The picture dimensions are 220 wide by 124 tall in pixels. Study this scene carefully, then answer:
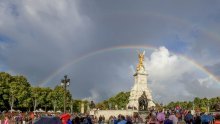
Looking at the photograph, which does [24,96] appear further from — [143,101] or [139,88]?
[143,101]

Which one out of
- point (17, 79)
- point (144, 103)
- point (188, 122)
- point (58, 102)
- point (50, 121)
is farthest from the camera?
point (58, 102)

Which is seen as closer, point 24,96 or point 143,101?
point 143,101

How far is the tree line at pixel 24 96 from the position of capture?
111m

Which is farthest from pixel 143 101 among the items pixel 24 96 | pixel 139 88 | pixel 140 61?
pixel 24 96

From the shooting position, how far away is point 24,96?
116 m

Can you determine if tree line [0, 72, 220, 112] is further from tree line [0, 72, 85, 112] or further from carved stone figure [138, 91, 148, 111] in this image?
carved stone figure [138, 91, 148, 111]

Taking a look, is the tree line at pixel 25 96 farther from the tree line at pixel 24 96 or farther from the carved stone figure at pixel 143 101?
the carved stone figure at pixel 143 101

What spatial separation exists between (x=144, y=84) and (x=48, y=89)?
179ft

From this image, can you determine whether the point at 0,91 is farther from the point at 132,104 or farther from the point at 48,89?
the point at 132,104

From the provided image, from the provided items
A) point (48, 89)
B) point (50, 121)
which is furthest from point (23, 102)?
point (50, 121)

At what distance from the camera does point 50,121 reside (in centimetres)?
1215

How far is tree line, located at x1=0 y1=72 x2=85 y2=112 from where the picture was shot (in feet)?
365

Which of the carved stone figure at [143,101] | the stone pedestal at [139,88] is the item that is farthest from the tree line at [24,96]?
the carved stone figure at [143,101]

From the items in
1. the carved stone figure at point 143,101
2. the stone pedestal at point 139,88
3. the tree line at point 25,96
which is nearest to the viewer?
the carved stone figure at point 143,101
